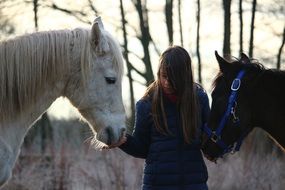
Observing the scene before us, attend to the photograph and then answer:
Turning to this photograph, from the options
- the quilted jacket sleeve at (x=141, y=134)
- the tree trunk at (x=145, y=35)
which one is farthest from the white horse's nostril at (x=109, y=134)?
the tree trunk at (x=145, y=35)

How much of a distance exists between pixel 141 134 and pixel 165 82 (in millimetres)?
469

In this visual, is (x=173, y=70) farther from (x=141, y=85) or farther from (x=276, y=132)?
(x=141, y=85)

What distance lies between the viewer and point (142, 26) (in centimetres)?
1972

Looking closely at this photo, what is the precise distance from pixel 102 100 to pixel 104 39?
1.55 feet

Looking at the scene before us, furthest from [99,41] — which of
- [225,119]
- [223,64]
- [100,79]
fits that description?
[225,119]

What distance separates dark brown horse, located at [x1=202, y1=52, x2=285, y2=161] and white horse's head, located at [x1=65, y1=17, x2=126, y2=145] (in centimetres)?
73

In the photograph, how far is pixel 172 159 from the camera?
14.1ft

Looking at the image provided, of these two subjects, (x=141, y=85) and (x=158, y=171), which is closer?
(x=158, y=171)

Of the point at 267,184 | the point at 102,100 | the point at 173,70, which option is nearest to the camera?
the point at 173,70

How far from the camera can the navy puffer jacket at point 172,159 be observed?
4.30m

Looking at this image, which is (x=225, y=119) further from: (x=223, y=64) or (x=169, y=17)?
(x=169, y=17)

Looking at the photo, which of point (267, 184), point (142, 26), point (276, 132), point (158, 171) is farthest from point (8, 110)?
point (142, 26)

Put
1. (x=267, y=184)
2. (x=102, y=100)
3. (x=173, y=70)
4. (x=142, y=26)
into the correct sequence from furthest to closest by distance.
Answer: (x=142, y=26) < (x=267, y=184) < (x=102, y=100) < (x=173, y=70)

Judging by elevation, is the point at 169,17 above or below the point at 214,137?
below
